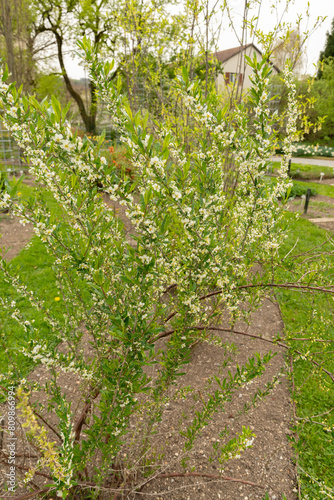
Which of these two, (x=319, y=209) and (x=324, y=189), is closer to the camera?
(x=319, y=209)

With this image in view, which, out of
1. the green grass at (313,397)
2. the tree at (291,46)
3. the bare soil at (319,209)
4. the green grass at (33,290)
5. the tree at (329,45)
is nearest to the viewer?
the green grass at (313,397)

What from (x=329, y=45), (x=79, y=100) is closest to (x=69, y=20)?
(x=79, y=100)

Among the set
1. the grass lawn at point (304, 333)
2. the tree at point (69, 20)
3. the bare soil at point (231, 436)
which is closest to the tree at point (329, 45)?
the tree at point (69, 20)

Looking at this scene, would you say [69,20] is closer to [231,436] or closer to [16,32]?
[16,32]

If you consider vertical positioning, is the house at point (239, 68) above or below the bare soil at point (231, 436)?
above

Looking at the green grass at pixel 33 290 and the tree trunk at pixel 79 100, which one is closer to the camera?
the green grass at pixel 33 290

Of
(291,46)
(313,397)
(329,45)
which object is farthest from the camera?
(329,45)

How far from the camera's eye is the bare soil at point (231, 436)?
2.54 m

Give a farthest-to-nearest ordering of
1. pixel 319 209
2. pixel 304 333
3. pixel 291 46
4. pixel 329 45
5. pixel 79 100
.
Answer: pixel 329 45 < pixel 79 100 < pixel 319 209 < pixel 291 46 < pixel 304 333

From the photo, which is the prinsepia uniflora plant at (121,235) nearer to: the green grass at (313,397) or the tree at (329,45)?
the green grass at (313,397)

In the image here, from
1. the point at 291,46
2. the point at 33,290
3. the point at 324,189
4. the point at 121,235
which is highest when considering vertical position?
the point at 291,46

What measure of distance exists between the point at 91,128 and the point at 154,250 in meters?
23.1

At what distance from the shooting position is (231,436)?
308 cm

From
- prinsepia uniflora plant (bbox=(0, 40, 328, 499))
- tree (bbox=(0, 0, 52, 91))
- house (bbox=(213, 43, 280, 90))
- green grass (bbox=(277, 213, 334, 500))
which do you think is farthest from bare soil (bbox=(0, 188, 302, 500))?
tree (bbox=(0, 0, 52, 91))
